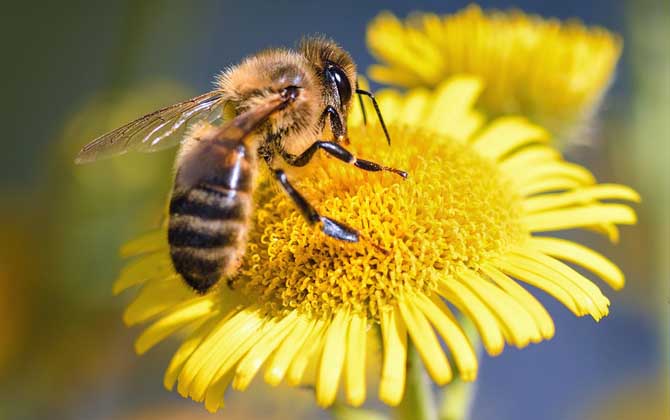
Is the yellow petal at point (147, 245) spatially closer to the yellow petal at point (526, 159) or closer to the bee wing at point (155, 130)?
the bee wing at point (155, 130)

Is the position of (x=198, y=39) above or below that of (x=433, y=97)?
above

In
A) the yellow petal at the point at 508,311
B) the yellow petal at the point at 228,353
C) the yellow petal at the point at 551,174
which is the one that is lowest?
the yellow petal at the point at 228,353

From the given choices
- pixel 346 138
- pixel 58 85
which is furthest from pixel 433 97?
pixel 58 85

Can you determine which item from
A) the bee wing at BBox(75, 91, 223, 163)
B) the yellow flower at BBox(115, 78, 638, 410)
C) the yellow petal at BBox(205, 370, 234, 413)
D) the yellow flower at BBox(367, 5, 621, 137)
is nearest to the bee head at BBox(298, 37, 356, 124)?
the yellow flower at BBox(115, 78, 638, 410)

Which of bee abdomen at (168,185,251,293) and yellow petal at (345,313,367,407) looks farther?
bee abdomen at (168,185,251,293)

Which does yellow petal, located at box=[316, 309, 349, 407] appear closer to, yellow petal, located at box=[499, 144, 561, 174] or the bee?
the bee

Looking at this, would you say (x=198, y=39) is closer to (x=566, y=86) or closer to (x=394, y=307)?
(x=566, y=86)

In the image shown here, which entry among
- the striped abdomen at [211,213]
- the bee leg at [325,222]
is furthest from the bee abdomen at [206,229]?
the bee leg at [325,222]
